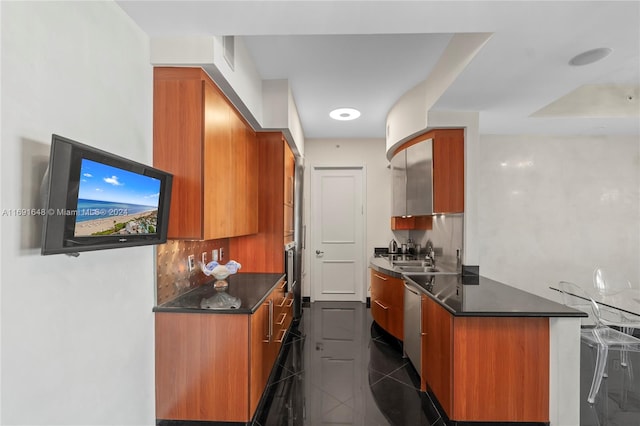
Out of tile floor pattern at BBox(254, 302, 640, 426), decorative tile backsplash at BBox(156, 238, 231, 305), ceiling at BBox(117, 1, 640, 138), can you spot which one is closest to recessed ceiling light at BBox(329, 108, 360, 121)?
ceiling at BBox(117, 1, 640, 138)

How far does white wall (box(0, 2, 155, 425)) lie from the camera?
1181mm

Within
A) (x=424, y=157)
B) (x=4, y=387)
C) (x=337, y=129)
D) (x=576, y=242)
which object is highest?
(x=337, y=129)

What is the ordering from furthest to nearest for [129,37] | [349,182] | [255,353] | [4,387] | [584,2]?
1. [349,182]
2. [255,353]
3. [129,37]
4. [584,2]
5. [4,387]

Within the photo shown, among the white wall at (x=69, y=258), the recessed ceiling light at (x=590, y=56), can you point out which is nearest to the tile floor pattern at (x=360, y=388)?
the white wall at (x=69, y=258)

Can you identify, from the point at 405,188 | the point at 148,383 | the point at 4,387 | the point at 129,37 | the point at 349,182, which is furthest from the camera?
the point at 349,182

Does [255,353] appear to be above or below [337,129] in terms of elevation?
below

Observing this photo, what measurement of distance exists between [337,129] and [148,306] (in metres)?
3.79

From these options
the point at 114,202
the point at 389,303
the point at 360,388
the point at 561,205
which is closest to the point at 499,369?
the point at 360,388

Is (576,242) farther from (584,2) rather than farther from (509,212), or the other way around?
(584,2)

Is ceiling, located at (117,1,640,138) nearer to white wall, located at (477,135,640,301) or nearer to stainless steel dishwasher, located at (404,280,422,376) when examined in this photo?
white wall, located at (477,135,640,301)

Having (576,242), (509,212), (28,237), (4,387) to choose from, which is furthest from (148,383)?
(576,242)

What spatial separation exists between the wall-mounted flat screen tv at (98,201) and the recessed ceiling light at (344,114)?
278cm

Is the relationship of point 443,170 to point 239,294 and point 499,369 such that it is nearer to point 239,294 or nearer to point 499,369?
point 499,369

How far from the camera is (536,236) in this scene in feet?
14.7
